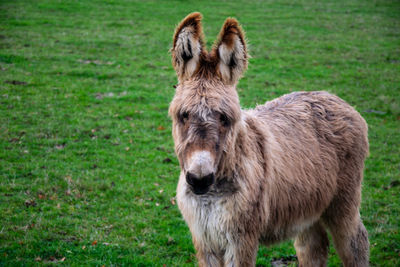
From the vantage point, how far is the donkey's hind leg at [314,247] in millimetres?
4770

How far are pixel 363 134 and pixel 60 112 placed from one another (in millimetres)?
7631

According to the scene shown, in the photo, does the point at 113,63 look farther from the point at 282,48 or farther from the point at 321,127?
the point at 321,127

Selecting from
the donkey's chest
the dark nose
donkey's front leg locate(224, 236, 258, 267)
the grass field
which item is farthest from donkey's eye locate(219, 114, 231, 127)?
the grass field

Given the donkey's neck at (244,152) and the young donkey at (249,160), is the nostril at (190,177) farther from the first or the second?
the donkey's neck at (244,152)

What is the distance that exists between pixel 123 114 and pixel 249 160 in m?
6.95

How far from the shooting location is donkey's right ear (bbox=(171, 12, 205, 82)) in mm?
3418

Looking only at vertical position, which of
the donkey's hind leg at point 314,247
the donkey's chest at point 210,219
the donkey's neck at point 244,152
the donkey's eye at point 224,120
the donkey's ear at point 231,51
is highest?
the donkey's ear at point 231,51

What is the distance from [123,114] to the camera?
1002 centimetres

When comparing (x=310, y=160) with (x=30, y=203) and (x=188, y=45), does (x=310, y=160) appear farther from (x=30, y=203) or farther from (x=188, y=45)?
(x=30, y=203)

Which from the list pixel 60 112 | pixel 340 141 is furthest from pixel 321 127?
pixel 60 112

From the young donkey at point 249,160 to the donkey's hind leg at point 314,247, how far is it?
164mm

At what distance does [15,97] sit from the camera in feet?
33.3

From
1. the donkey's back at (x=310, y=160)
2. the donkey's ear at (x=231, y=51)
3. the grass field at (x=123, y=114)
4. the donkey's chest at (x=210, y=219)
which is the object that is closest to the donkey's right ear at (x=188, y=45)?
the donkey's ear at (x=231, y=51)

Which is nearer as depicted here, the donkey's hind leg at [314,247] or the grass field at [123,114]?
the donkey's hind leg at [314,247]
